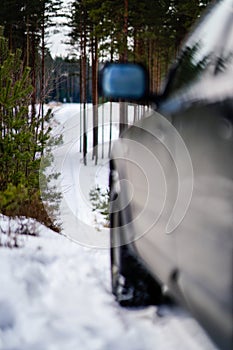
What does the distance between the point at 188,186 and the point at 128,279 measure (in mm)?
1298

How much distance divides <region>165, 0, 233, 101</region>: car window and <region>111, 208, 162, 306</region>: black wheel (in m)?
0.99

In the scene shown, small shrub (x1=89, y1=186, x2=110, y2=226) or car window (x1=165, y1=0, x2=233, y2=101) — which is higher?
car window (x1=165, y1=0, x2=233, y2=101)

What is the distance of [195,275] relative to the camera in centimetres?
182

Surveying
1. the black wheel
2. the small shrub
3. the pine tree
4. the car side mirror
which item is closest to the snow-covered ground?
the black wheel

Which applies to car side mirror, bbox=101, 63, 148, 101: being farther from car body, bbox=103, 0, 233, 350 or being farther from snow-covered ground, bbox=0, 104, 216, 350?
snow-covered ground, bbox=0, 104, 216, 350

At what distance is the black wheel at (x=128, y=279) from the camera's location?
295 centimetres

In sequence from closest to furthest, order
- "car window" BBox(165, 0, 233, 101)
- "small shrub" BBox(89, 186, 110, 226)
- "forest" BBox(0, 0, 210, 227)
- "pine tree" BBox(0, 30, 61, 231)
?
1. "car window" BBox(165, 0, 233, 101)
2. "pine tree" BBox(0, 30, 61, 231)
3. "small shrub" BBox(89, 186, 110, 226)
4. "forest" BBox(0, 0, 210, 227)

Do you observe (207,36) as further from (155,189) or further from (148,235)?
(148,235)

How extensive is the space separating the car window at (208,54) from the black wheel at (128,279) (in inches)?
38.9

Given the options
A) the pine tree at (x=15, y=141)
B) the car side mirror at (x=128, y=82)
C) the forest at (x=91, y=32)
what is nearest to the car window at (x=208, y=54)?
the car side mirror at (x=128, y=82)

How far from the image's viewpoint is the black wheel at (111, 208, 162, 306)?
9.67 ft

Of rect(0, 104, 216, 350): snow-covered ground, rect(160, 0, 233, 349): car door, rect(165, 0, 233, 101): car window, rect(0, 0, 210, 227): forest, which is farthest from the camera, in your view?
rect(0, 0, 210, 227): forest

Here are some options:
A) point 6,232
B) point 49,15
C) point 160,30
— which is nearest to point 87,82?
point 49,15

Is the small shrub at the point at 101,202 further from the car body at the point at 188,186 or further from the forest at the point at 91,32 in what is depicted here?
the forest at the point at 91,32
